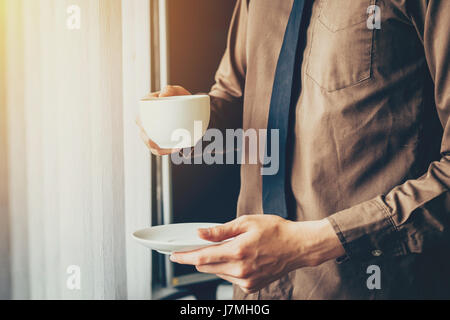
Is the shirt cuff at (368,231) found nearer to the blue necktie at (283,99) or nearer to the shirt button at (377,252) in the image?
the shirt button at (377,252)

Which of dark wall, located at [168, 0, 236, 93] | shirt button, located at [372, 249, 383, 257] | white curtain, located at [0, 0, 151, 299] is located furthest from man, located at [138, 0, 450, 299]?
dark wall, located at [168, 0, 236, 93]

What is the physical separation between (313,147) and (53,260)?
51 cm

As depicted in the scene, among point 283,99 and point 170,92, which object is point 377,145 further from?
point 170,92

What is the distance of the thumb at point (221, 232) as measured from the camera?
1.61 feet

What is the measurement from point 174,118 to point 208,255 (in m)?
0.18

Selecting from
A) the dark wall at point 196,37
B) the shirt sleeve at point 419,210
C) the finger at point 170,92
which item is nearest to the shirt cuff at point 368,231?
the shirt sleeve at point 419,210

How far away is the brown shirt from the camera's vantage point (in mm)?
541

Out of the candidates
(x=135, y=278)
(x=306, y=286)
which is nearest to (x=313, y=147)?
(x=306, y=286)

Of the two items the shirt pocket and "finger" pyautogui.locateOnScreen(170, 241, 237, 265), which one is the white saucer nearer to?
"finger" pyautogui.locateOnScreen(170, 241, 237, 265)

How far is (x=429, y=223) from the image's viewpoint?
54 centimetres

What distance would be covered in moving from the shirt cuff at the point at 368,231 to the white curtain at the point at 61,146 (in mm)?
444

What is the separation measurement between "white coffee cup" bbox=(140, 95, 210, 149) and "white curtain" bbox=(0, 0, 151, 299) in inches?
9.2

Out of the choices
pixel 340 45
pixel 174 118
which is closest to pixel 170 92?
pixel 174 118

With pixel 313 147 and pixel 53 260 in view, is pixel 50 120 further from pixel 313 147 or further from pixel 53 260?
pixel 313 147
